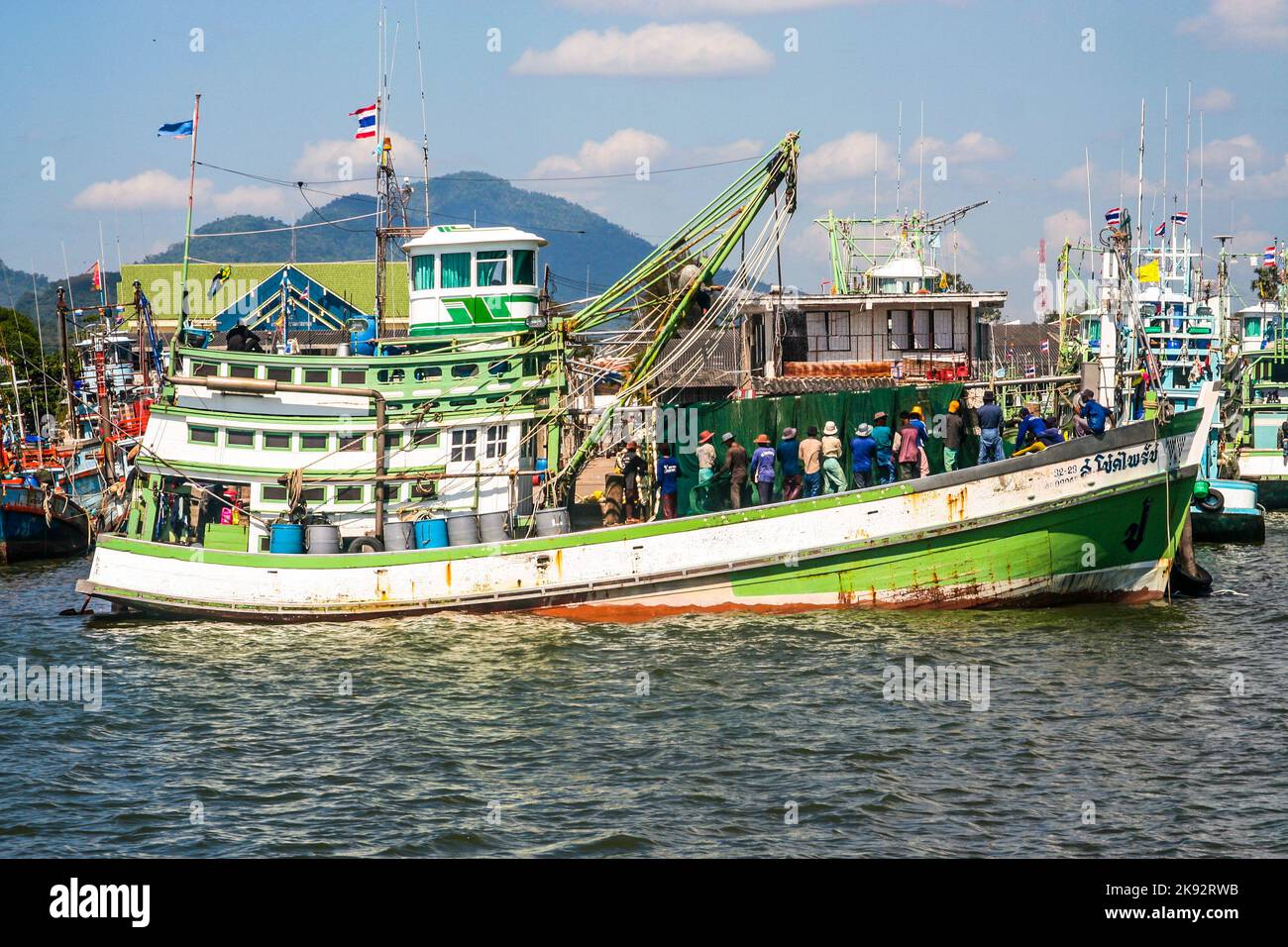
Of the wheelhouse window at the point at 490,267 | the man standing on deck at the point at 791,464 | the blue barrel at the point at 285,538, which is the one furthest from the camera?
the wheelhouse window at the point at 490,267

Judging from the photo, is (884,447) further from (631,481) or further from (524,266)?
(524,266)

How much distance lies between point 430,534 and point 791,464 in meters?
6.30

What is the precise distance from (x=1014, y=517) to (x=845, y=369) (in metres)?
18.0

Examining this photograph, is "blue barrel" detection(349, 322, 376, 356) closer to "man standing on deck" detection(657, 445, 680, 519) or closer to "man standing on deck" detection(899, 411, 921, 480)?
"man standing on deck" detection(657, 445, 680, 519)

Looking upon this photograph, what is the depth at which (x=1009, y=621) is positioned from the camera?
21.6 metres

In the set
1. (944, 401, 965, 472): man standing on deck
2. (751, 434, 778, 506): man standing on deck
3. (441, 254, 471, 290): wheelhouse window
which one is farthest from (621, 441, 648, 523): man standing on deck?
(944, 401, 965, 472): man standing on deck

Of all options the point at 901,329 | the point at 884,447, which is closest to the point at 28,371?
the point at 901,329

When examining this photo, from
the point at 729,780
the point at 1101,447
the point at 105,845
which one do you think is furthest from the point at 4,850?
the point at 1101,447

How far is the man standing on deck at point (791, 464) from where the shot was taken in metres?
23.2

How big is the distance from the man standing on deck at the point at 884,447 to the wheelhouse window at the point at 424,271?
914 centimetres

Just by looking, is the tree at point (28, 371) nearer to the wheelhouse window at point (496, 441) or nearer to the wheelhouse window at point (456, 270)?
the wheelhouse window at point (456, 270)

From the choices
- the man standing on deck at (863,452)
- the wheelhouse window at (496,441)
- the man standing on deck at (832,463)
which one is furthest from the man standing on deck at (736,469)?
the wheelhouse window at (496,441)

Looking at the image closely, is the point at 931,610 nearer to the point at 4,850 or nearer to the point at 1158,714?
the point at 1158,714

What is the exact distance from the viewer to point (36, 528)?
39875mm
